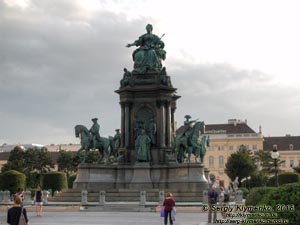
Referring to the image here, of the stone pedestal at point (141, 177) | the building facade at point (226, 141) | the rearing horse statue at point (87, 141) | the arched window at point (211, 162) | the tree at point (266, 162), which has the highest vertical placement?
the building facade at point (226, 141)

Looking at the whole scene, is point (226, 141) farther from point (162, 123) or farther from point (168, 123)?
point (162, 123)

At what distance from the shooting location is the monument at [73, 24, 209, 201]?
4197 cm

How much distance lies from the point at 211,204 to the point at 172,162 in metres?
21.0

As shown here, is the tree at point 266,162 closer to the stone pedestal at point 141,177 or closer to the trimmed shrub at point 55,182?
the trimmed shrub at point 55,182

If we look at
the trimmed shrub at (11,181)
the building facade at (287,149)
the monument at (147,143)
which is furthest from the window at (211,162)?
the monument at (147,143)

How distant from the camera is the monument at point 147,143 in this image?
41969 millimetres

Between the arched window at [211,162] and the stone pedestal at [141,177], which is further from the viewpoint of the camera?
the arched window at [211,162]

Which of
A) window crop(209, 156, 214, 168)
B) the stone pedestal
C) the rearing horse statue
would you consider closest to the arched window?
window crop(209, 156, 214, 168)

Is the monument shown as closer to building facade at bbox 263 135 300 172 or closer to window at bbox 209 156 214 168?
building facade at bbox 263 135 300 172

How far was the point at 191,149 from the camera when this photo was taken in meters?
43.4

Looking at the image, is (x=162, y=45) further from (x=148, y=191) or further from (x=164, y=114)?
(x=148, y=191)

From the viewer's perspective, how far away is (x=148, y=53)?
46094 millimetres

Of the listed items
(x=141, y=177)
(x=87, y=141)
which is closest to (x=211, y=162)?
(x=87, y=141)

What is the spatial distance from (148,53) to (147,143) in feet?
25.3
